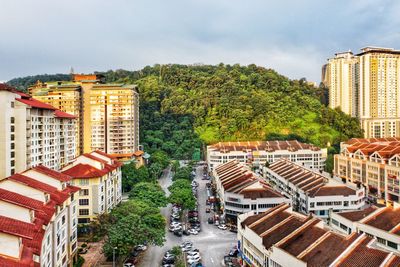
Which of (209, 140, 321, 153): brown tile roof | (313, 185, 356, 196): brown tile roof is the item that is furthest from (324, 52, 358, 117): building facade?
(313, 185, 356, 196): brown tile roof

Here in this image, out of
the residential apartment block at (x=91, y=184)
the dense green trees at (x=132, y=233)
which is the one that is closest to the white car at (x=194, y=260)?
the dense green trees at (x=132, y=233)

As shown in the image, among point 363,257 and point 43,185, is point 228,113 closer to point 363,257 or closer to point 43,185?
point 43,185

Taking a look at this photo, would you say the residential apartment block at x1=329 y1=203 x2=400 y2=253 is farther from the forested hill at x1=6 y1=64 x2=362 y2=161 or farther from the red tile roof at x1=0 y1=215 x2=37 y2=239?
the forested hill at x1=6 y1=64 x2=362 y2=161

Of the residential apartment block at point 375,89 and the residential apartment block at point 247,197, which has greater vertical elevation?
the residential apartment block at point 375,89

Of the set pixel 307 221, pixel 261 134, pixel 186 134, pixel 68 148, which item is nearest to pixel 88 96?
pixel 68 148

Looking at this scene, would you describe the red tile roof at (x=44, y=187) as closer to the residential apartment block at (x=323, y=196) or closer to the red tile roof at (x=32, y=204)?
the red tile roof at (x=32, y=204)

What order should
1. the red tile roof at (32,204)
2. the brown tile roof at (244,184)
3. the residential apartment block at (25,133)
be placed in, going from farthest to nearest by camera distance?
the brown tile roof at (244,184) → the residential apartment block at (25,133) → the red tile roof at (32,204)

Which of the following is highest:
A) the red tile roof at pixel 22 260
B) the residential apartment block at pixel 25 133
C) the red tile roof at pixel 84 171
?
the residential apartment block at pixel 25 133

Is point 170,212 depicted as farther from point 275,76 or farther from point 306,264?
point 275,76
